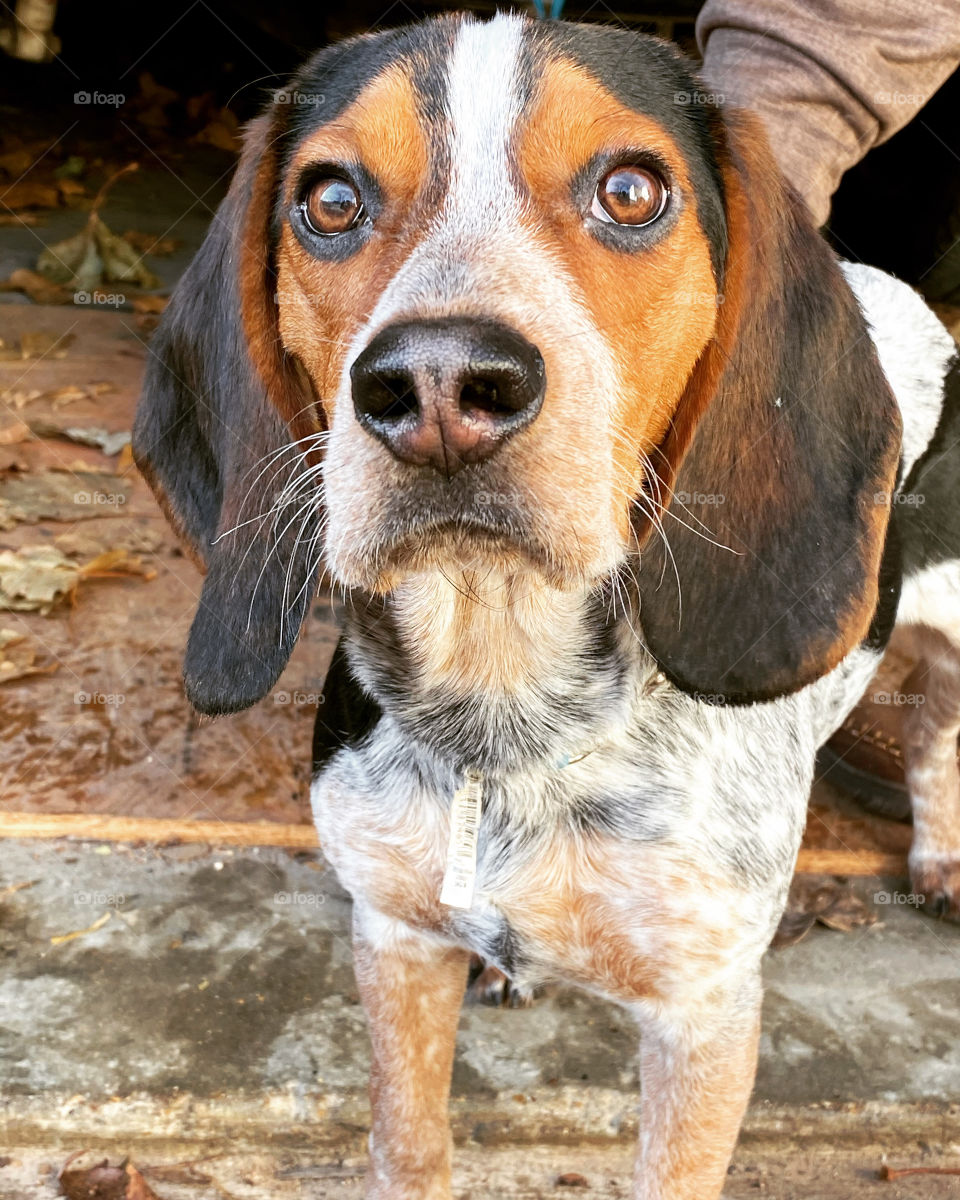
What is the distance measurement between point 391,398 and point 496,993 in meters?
1.82

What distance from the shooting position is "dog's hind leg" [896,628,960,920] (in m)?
3.11

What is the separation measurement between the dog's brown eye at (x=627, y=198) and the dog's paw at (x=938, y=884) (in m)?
2.16

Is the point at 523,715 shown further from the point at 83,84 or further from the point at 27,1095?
the point at 83,84

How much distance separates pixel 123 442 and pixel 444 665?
3.37m

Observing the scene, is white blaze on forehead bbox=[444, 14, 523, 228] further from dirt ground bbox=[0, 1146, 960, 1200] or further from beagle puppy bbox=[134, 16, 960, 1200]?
dirt ground bbox=[0, 1146, 960, 1200]

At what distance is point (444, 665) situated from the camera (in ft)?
6.77

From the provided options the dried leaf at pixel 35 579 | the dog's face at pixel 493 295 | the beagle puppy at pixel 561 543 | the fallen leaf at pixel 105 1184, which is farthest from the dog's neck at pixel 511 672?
the dried leaf at pixel 35 579

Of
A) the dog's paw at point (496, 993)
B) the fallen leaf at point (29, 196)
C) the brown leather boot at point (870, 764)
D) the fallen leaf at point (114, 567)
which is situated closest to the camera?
the dog's paw at point (496, 993)

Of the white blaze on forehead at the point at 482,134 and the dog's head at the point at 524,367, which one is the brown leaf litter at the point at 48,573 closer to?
the dog's head at the point at 524,367
